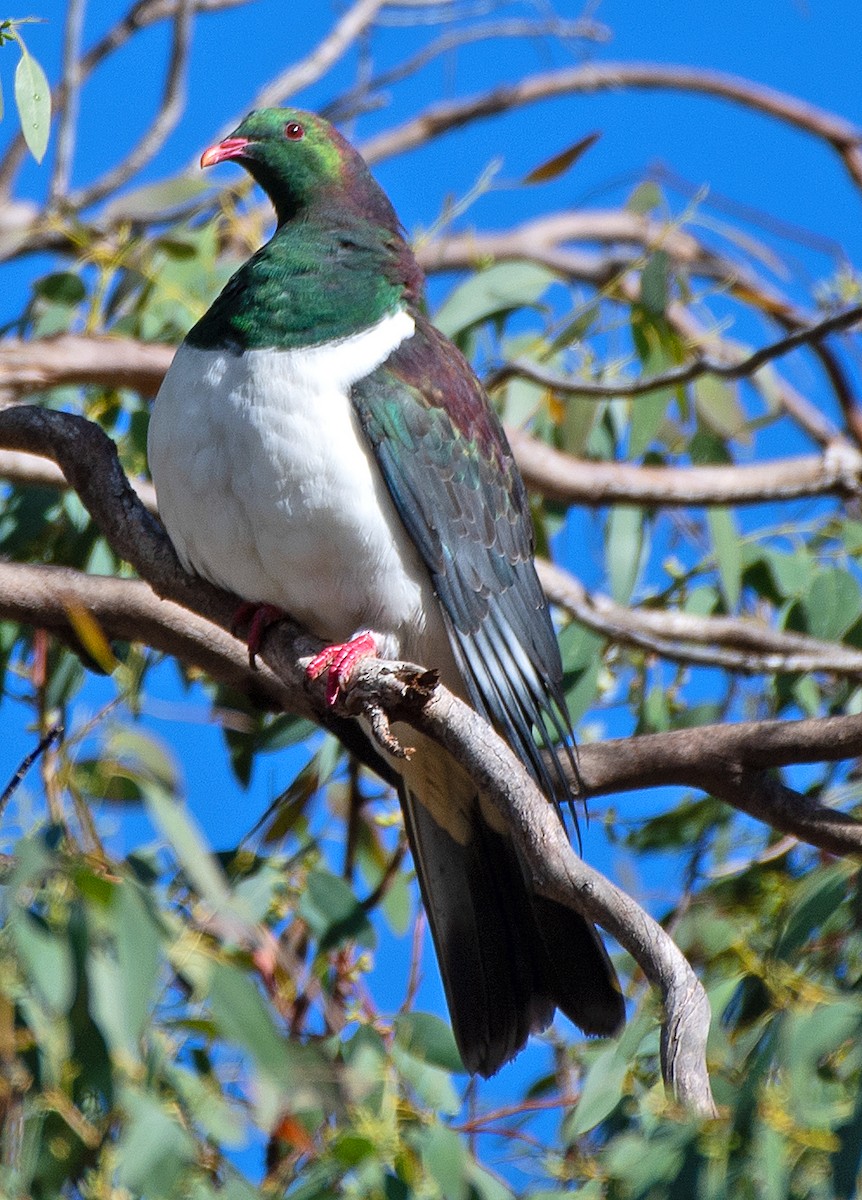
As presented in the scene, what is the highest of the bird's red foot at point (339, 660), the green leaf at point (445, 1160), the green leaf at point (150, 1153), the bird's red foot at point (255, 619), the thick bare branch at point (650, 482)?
the thick bare branch at point (650, 482)

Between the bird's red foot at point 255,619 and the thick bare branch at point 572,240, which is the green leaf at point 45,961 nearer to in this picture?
the bird's red foot at point 255,619

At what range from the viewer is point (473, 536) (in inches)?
111

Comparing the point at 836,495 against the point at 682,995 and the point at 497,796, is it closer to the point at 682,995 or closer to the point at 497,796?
the point at 497,796

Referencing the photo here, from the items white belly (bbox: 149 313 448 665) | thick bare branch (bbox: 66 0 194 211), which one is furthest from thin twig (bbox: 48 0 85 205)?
white belly (bbox: 149 313 448 665)

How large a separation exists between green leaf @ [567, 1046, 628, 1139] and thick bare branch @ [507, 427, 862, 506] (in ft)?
4.66

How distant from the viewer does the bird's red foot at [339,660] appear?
2568 mm

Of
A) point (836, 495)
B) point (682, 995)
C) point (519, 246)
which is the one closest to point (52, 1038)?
point (682, 995)

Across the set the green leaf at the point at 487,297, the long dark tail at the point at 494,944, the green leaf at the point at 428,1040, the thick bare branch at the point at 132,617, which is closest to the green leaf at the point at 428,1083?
the green leaf at the point at 428,1040

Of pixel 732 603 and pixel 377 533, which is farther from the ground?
pixel 732 603

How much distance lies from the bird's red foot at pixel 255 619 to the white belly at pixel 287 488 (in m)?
0.02

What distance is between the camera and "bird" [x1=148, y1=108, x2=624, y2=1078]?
265 centimetres

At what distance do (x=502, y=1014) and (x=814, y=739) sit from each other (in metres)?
0.70

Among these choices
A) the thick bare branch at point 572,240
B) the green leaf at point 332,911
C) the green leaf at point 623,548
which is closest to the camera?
the green leaf at point 332,911

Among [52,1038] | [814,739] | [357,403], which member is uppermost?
[357,403]
